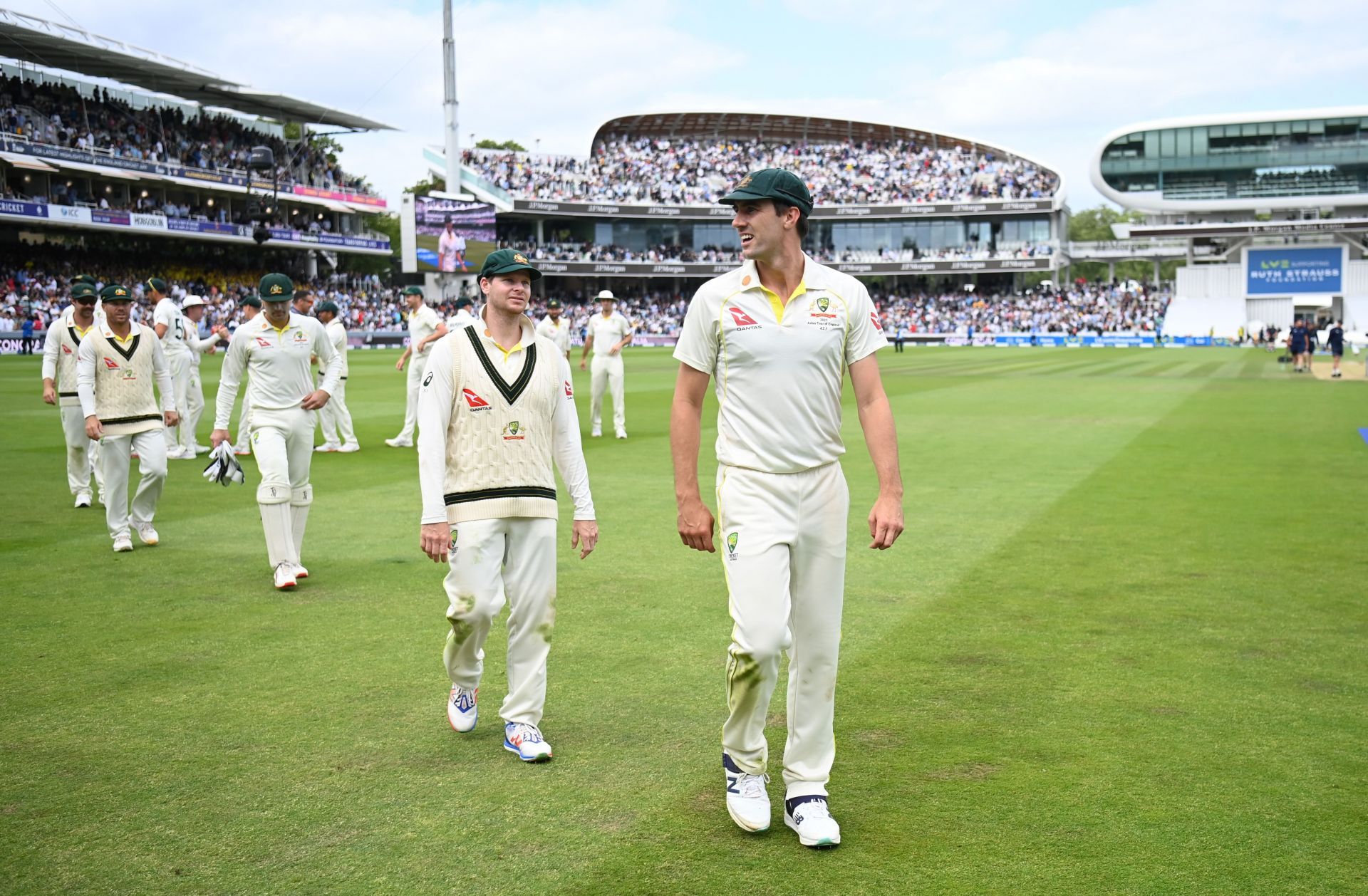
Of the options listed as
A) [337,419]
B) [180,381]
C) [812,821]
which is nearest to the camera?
[812,821]

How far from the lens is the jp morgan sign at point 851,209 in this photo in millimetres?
83875

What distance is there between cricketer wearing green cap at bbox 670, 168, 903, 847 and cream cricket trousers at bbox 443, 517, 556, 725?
108 cm

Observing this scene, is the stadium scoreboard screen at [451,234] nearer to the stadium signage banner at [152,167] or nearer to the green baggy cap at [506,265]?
the stadium signage banner at [152,167]

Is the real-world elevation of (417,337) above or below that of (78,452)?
above

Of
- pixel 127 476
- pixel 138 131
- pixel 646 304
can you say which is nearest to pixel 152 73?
pixel 138 131

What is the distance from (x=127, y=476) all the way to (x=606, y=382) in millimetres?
8372

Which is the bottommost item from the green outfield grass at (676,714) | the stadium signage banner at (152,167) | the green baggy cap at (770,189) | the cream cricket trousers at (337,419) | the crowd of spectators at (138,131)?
the green outfield grass at (676,714)

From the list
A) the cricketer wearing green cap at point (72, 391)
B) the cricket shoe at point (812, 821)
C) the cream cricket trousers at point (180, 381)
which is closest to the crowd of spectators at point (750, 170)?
the cream cricket trousers at point (180, 381)

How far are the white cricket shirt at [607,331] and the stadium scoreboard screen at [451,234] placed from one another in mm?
49021

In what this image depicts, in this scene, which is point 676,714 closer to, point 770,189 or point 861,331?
point 861,331

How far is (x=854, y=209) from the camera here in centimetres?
8619

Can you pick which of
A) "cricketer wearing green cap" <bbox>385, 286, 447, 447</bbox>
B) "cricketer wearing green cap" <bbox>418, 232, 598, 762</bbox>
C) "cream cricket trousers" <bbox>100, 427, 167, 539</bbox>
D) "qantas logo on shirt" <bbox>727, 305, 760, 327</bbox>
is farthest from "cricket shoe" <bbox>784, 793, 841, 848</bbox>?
"cricketer wearing green cap" <bbox>385, 286, 447, 447</bbox>

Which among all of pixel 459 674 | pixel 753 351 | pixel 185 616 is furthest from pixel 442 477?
pixel 185 616

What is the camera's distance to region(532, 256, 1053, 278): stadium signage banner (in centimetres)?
8350
